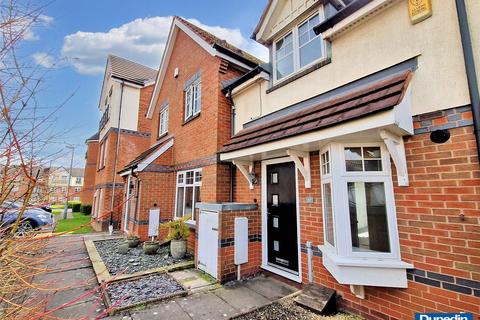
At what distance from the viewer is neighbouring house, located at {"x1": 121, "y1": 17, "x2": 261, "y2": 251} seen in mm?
7344

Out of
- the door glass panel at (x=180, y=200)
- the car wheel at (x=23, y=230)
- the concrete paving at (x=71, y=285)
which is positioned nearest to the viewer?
the car wheel at (x=23, y=230)

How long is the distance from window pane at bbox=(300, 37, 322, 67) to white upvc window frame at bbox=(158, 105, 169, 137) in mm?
7989

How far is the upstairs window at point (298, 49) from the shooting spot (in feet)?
17.1

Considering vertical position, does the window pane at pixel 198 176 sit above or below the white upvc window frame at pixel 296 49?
below

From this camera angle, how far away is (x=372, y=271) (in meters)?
3.49

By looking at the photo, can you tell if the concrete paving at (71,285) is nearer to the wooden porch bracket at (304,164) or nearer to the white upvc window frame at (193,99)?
the wooden porch bracket at (304,164)

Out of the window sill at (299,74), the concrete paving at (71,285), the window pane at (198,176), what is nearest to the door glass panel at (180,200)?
the window pane at (198,176)

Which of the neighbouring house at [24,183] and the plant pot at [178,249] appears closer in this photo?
the neighbouring house at [24,183]

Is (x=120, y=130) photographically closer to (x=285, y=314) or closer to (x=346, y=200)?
(x=285, y=314)

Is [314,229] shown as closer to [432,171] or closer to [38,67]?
[432,171]

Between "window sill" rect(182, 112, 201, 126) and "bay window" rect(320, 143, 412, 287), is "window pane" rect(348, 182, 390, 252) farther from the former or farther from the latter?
"window sill" rect(182, 112, 201, 126)

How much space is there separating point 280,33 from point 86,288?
26.2ft

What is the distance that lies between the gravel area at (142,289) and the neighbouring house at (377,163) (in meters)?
1.12

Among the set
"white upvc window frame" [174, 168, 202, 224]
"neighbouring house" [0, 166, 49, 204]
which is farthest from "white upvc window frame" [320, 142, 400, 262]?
"white upvc window frame" [174, 168, 202, 224]
